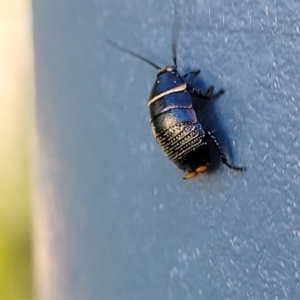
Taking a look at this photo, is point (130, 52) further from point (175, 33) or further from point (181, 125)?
point (181, 125)

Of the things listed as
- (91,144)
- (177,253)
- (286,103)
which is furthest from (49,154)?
(286,103)

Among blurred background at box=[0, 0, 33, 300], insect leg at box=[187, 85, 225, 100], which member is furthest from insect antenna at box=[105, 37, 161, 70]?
blurred background at box=[0, 0, 33, 300]

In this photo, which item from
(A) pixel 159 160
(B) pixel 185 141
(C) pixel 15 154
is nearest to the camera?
(B) pixel 185 141

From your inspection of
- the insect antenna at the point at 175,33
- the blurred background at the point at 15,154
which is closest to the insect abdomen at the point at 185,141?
the insect antenna at the point at 175,33

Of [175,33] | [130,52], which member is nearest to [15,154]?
[130,52]

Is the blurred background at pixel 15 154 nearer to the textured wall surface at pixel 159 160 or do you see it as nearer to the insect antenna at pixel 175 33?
the textured wall surface at pixel 159 160

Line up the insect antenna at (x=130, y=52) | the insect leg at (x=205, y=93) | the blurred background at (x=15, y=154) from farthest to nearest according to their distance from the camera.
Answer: the blurred background at (x=15, y=154)
the insect antenna at (x=130, y=52)
the insect leg at (x=205, y=93)
